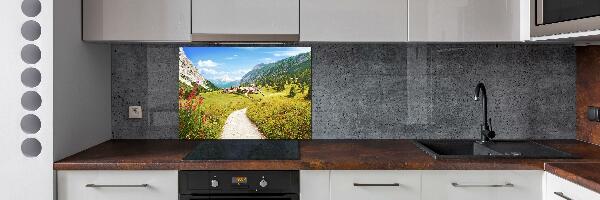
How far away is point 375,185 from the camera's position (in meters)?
2.37

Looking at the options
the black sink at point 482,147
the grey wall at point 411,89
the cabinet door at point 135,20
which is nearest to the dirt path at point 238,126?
the grey wall at point 411,89

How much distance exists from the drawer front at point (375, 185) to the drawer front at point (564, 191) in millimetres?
512

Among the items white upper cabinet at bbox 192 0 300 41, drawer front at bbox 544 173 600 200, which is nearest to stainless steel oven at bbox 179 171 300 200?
white upper cabinet at bbox 192 0 300 41

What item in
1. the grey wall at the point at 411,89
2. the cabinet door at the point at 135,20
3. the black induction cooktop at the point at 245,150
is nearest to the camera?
the black induction cooktop at the point at 245,150

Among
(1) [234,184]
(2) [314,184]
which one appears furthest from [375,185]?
(1) [234,184]

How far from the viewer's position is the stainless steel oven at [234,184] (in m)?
2.36

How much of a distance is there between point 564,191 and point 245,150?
1.35 meters

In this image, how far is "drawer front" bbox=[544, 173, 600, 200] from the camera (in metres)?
1.98
